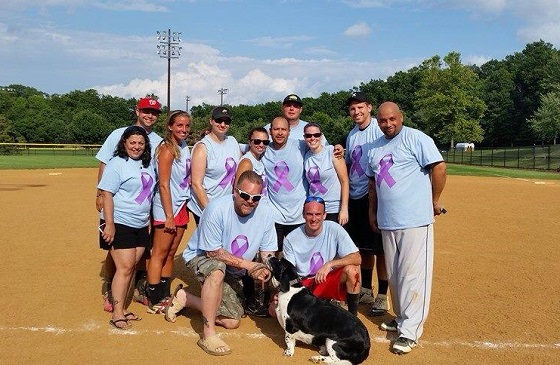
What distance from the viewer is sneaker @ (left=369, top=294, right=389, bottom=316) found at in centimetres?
573

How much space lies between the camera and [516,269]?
7703 millimetres

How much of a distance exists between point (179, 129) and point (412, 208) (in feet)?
8.61

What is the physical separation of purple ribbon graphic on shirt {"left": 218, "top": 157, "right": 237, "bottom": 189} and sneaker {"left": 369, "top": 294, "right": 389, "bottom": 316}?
6.94ft

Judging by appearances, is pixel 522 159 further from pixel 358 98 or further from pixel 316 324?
pixel 316 324

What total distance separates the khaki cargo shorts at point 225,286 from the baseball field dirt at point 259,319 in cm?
22

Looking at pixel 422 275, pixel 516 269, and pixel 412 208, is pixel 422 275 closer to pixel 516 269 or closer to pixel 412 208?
pixel 412 208

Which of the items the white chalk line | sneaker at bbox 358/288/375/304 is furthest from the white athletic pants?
sneaker at bbox 358/288/375/304

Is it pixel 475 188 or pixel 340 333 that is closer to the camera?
pixel 340 333

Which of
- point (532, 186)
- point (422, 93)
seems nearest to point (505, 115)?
point (422, 93)

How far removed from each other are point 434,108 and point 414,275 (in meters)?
60.0

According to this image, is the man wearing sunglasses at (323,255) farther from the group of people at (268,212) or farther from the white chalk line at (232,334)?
the white chalk line at (232,334)

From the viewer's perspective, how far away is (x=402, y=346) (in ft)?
15.2

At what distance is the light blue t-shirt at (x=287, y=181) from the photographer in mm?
5793

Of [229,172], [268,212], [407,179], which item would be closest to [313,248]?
[268,212]
